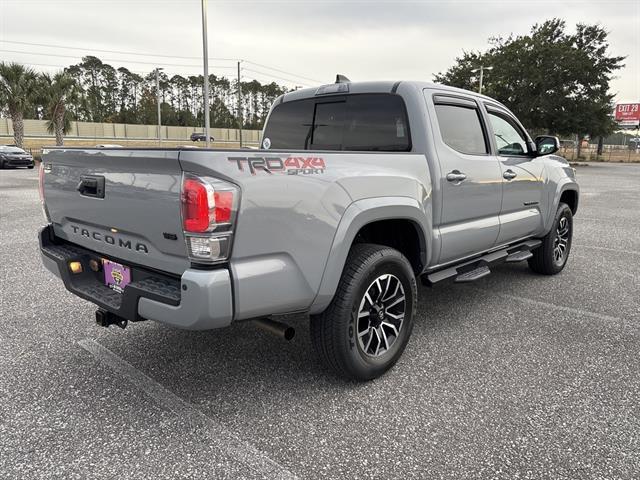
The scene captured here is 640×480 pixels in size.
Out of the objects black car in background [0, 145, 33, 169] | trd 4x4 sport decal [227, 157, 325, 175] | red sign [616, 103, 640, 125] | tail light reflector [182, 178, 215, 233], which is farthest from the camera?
red sign [616, 103, 640, 125]

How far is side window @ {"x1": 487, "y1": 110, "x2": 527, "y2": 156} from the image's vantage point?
177 inches

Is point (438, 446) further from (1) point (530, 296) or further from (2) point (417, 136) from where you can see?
(1) point (530, 296)

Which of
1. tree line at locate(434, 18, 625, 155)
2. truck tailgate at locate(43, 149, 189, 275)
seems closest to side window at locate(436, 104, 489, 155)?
truck tailgate at locate(43, 149, 189, 275)

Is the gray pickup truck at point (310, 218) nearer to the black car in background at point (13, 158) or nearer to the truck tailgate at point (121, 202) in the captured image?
the truck tailgate at point (121, 202)

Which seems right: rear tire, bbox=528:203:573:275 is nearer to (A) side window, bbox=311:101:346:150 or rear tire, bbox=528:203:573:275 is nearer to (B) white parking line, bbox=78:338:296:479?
(A) side window, bbox=311:101:346:150

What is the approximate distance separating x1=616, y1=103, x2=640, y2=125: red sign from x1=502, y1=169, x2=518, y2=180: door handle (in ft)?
240

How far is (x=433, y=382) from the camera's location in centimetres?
308

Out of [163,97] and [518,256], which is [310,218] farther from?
[163,97]

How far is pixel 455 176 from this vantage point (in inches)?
143

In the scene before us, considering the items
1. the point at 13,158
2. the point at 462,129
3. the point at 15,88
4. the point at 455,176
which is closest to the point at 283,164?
the point at 455,176

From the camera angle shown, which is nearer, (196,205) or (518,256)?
(196,205)

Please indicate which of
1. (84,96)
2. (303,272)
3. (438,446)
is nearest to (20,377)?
(303,272)

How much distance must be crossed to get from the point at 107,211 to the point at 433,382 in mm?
2233

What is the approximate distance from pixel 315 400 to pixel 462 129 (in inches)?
97.8
